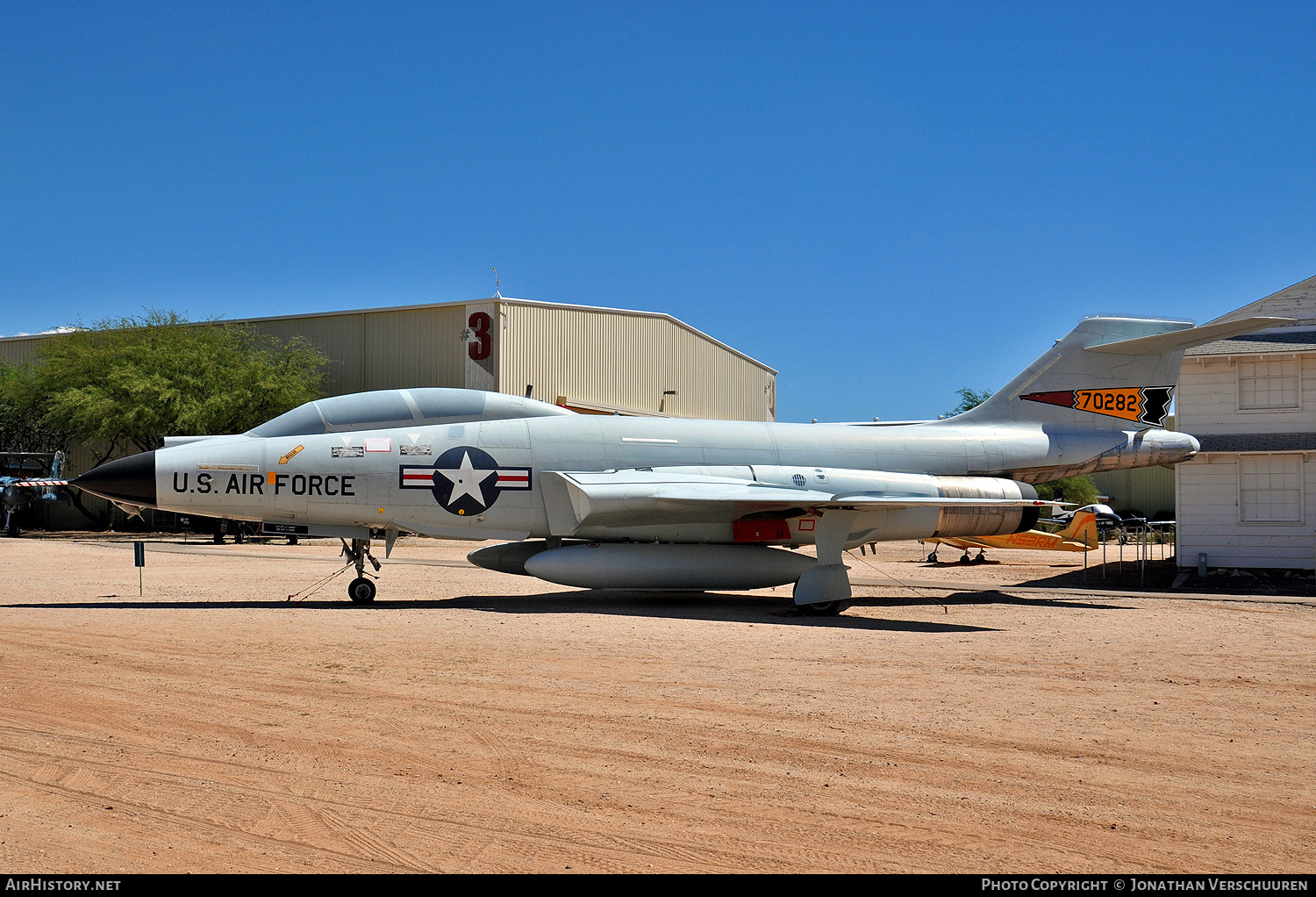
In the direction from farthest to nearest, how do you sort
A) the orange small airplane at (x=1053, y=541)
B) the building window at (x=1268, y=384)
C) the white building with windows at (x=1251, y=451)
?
1. the orange small airplane at (x=1053, y=541)
2. the building window at (x=1268, y=384)
3. the white building with windows at (x=1251, y=451)

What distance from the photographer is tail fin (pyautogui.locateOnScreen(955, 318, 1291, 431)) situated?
1728cm

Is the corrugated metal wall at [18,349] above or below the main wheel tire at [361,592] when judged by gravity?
above

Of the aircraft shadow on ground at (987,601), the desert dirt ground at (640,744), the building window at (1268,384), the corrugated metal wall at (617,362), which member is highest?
the corrugated metal wall at (617,362)

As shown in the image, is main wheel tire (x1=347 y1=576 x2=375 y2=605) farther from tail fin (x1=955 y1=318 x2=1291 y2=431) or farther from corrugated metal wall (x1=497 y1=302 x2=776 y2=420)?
corrugated metal wall (x1=497 y1=302 x2=776 y2=420)

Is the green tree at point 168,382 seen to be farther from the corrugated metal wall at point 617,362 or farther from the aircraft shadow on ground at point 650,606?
the aircraft shadow on ground at point 650,606

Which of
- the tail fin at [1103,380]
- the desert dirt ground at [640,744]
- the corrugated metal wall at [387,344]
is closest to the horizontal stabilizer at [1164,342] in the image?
the tail fin at [1103,380]

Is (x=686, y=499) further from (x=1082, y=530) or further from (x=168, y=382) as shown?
(x=168, y=382)

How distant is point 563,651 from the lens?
10344 mm

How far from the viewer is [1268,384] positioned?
2138 centimetres

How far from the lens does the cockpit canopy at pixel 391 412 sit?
→ 48.5 ft

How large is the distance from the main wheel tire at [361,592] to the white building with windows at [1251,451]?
17.6 meters

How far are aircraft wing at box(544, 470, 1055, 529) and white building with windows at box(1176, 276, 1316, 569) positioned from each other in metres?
8.95

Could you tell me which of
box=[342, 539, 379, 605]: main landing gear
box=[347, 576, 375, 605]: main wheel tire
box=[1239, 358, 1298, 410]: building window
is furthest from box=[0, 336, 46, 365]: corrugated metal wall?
box=[1239, 358, 1298, 410]: building window
